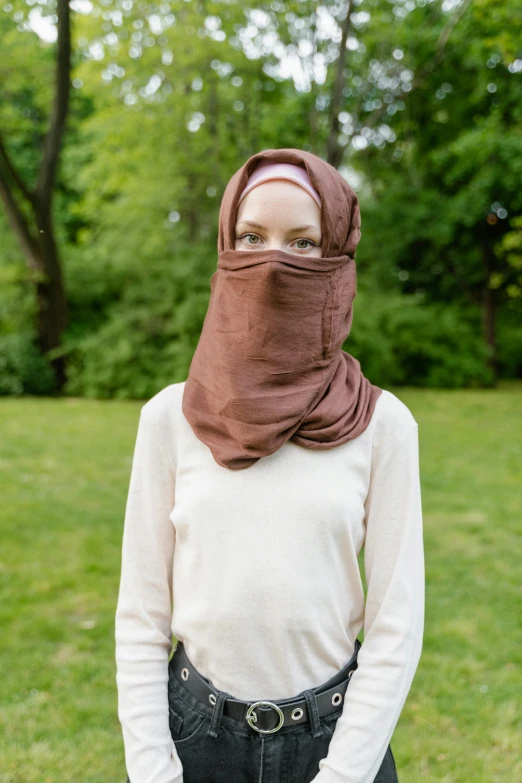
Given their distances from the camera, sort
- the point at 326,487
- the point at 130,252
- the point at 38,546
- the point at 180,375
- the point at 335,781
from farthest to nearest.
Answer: the point at 130,252 < the point at 180,375 < the point at 38,546 < the point at 326,487 < the point at 335,781

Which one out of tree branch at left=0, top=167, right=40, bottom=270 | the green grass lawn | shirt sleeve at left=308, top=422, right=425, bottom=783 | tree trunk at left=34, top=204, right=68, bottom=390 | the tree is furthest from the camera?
tree trunk at left=34, top=204, right=68, bottom=390

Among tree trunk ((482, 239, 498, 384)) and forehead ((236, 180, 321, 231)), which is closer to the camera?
forehead ((236, 180, 321, 231))

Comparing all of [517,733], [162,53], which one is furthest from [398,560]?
[162,53]

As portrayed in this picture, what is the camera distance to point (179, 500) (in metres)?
1.48

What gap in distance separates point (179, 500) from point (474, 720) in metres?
2.82

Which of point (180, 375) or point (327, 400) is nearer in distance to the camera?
point (327, 400)

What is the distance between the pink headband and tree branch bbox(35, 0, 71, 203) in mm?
8903

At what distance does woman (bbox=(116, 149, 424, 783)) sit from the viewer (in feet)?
4.55

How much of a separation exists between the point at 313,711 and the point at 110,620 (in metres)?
3.38

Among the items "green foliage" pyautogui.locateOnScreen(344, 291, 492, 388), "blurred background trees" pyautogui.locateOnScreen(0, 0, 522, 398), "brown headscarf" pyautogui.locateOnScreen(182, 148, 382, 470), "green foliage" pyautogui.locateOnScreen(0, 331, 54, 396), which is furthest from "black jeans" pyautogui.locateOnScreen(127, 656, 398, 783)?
"green foliage" pyautogui.locateOnScreen(344, 291, 492, 388)

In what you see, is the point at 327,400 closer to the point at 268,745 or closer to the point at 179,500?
the point at 179,500

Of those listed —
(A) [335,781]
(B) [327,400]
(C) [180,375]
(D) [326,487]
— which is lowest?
(C) [180,375]

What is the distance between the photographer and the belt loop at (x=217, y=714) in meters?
1.40

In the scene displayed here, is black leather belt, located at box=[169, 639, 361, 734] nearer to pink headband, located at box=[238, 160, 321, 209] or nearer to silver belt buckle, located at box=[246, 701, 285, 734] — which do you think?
silver belt buckle, located at box=[246, 701, 285, 734]
